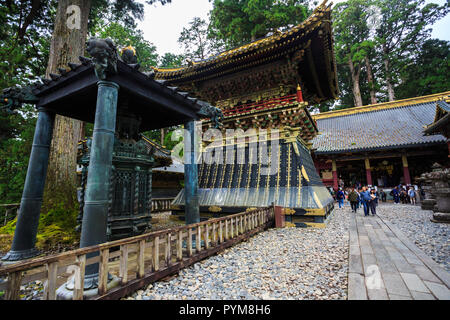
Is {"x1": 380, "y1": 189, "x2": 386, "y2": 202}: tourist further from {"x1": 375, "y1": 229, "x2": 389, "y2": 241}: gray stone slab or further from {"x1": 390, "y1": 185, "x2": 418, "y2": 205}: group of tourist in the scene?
{"x1": 375, "y1": 229, "x2": 389, "y2": 241}: gray stone slab

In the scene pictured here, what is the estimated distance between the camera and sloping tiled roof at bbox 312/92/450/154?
15703mm

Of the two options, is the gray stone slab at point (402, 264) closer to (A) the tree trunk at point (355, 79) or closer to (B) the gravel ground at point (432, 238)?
(B) the gravel ground at point (432, 238)

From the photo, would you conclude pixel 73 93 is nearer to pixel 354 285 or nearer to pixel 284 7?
pixel 354 285

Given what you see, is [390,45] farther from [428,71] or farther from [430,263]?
[430,263]

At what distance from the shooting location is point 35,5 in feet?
25.2

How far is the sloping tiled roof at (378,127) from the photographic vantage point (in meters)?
15.7

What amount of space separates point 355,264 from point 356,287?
39.4 inches

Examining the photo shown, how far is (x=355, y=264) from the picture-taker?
3.51m

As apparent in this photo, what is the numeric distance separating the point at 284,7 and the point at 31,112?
21.3 metres

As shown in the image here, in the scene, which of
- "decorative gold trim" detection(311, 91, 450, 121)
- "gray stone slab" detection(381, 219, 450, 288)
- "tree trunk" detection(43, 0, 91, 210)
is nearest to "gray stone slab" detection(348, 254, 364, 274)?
"gray stone slab" detection(381, 219, 450, 288)

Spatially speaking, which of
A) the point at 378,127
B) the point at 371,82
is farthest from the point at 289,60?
the point at 371,82

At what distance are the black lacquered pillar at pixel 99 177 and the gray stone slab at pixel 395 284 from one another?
3.77 m

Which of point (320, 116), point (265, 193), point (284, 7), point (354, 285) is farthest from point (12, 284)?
point (320, 116)

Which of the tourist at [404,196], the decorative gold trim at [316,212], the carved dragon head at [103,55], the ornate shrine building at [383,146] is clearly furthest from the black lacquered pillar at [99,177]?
the tourist at [404,196]
